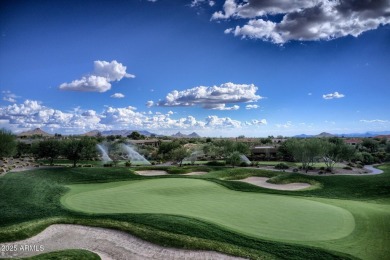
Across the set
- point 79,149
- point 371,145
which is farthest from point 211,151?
point 371,145

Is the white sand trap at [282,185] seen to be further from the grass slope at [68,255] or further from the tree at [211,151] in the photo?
the tree at [211,151]

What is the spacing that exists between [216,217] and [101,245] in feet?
A: 23.9

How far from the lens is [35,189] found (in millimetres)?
29031

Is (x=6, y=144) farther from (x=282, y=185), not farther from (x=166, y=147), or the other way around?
(x=282, y=185)

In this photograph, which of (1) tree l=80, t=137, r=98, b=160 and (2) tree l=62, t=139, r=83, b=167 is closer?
(1) tree l=80, t=137, r=98, b=160

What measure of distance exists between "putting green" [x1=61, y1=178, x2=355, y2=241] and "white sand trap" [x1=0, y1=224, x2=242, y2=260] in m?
3.40

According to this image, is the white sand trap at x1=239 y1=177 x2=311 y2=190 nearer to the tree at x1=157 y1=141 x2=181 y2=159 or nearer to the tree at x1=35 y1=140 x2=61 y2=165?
the tree at x1=157 y1=141 x2=181 y2=159

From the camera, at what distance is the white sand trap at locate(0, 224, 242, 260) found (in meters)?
14.2

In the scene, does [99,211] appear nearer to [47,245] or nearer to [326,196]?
[47,245]

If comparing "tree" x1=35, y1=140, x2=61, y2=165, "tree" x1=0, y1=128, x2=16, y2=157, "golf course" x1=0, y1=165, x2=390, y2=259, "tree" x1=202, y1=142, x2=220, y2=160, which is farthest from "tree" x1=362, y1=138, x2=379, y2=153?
"tree" x1=0, y1=128, x2=16, y2=157

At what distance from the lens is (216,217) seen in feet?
63.2

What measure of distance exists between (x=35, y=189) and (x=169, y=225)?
18241mm

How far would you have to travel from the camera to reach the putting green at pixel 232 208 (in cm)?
1708

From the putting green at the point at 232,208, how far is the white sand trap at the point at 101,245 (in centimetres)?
340
